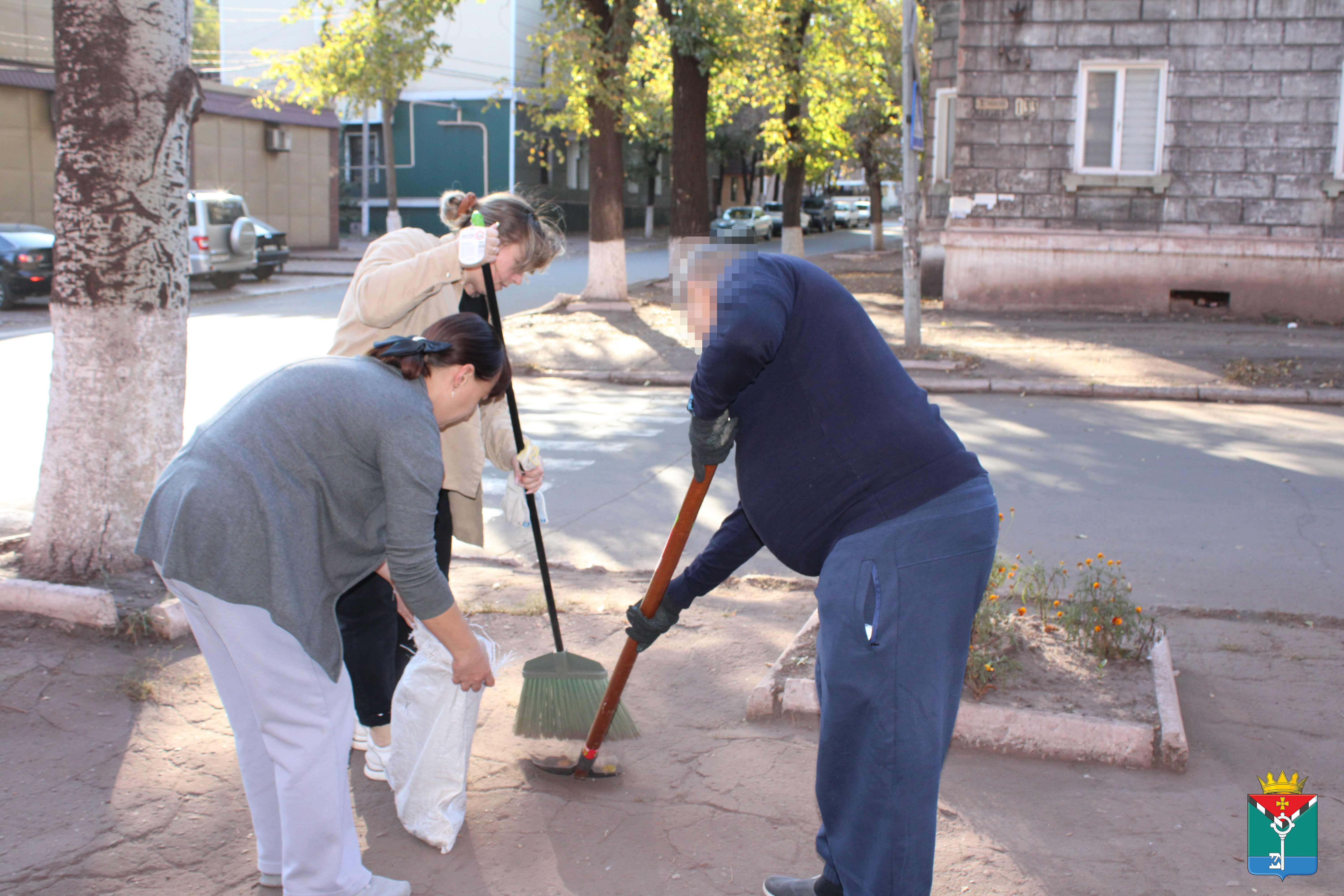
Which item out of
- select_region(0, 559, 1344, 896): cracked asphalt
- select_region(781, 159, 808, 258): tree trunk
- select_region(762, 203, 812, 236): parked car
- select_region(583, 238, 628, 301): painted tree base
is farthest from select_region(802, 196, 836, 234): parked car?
select_region(0, 559, 1344, 896): cracked asphalt

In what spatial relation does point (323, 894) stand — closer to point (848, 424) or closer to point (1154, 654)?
point (848, 424)

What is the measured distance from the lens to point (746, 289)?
2.33 m

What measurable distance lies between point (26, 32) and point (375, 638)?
26813mm

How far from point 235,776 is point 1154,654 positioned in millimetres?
3294

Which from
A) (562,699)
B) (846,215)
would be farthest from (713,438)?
(846,215)

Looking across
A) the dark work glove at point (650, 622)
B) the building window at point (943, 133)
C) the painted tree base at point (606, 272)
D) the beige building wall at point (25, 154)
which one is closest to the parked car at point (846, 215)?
the building window at point (943, 133)

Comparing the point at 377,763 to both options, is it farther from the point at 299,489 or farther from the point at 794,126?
the point at 794,126

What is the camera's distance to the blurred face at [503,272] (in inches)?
132

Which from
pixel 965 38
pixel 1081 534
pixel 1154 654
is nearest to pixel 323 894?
pixel 1154 654

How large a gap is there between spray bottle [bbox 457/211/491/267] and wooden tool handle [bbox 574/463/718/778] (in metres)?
0.92

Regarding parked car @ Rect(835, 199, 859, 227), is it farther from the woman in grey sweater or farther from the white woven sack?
the woman in grey sweater

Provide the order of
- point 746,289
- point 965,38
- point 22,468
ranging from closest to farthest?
point 746,289 → point 22,468 → point 965,38

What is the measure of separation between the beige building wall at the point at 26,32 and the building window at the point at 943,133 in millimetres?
18861

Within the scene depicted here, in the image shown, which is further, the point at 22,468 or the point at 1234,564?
the point at 22,468
